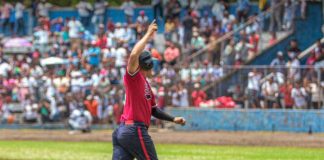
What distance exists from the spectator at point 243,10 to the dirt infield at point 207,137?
19.9ft

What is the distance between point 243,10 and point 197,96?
5593mm

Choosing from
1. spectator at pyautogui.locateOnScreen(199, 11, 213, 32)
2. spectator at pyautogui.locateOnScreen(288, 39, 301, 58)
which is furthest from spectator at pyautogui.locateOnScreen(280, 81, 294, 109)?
spectator at pyautogui.locateOnScreen(199, 11, 213, 32)

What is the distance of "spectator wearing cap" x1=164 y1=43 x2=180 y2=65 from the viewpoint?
102 ft

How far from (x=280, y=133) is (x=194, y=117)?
3.11 metres

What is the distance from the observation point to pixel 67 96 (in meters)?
31.4

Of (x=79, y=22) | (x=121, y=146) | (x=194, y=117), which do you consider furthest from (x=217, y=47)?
(x=121, y=146)

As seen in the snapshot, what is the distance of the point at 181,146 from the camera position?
23.1 meters

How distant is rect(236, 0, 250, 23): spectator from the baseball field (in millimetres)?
6431

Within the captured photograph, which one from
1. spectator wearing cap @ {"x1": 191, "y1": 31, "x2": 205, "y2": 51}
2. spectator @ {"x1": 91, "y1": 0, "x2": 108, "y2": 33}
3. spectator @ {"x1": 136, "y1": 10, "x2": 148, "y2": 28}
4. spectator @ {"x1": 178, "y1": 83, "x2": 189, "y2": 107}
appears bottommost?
spectator @ {"x1": 178, "y1": 83, "x2": 189, "y2": 107}

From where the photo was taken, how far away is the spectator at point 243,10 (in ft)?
109

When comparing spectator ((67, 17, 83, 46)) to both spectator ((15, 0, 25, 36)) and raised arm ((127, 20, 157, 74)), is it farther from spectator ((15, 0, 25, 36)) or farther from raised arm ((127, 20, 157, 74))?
raised arm ((127, 20, 157, 74))

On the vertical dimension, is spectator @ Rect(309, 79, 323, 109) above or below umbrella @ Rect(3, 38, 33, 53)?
below

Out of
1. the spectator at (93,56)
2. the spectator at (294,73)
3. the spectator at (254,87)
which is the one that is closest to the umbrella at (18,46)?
the spectator at (93,56)

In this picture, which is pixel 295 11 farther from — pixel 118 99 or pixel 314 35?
pixel 118 99
